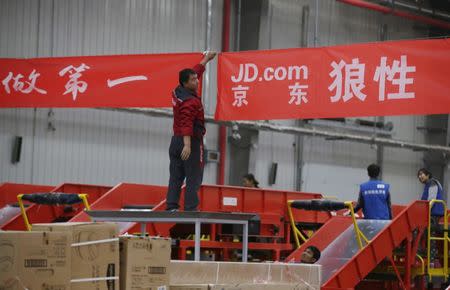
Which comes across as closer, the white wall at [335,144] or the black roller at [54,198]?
the black roller at [54,198]

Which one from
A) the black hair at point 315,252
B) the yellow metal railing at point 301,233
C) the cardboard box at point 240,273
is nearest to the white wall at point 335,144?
the yellow metal railing at point 301,233

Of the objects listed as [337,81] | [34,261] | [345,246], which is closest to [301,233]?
[345,246]

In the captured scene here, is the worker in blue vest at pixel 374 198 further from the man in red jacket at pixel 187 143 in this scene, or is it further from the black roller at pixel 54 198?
the black roller at pixel 54 198

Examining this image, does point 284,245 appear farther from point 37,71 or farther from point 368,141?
point 368,141

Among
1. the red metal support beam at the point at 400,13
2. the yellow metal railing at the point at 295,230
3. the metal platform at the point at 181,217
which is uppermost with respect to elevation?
the red metal support beam at the point at 400,13

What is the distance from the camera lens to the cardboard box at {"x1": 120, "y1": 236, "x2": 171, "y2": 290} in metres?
7.95

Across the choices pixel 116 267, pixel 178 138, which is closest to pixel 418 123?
pixel 178 138

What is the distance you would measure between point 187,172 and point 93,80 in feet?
12.3

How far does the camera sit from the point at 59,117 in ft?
61.7

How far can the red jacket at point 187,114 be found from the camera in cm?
1080

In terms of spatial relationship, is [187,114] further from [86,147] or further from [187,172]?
[86,147]

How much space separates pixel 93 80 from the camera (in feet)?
46.4

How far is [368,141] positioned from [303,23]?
3.43 meters

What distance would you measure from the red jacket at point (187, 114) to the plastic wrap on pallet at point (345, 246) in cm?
370
